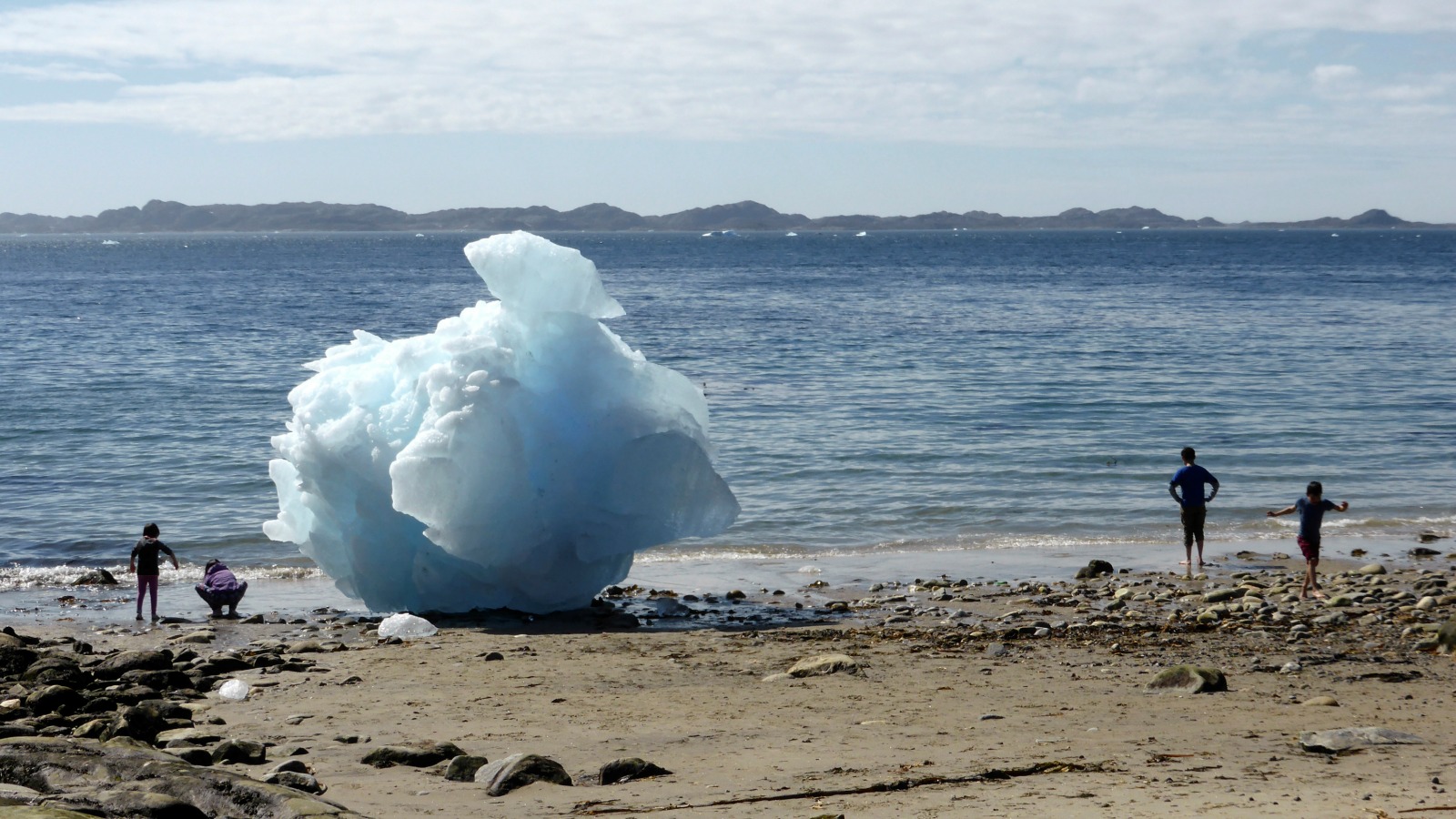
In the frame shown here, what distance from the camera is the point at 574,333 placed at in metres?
15.1

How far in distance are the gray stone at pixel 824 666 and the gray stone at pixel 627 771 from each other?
3.20m

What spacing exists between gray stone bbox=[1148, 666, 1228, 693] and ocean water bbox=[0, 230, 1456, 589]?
25.8 feet

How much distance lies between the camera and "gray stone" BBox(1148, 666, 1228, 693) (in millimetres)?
10664

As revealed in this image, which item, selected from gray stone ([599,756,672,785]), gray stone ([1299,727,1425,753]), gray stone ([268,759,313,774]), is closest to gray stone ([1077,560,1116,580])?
gray stone ([1299,727,1425,753])

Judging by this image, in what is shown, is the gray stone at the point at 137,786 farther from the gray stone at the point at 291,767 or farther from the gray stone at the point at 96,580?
the gray stone at the point at 96,580

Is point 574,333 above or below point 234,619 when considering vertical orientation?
above

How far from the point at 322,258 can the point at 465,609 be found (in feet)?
445

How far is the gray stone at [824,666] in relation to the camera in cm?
1161

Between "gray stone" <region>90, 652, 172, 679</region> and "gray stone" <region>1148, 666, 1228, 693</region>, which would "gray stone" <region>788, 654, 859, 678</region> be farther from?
"gray stone" <region>90, 652, 172, 679</region>

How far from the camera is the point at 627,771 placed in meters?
8.46

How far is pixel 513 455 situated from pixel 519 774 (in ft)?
21.6

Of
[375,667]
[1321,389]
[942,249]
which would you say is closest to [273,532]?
[375,667]

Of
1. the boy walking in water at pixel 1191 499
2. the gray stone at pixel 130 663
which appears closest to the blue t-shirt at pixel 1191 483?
the boy walking in water at pixel 1191 499

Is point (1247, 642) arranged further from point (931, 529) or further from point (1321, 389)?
point (1321, 389)
